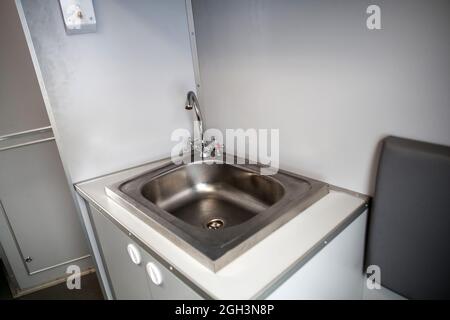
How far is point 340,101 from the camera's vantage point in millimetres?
998

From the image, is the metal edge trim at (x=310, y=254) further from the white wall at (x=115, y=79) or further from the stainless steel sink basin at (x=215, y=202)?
the white wall at (x=115, y=79)

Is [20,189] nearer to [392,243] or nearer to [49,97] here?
[49,97]

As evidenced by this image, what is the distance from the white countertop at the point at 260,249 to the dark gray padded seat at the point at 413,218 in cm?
11

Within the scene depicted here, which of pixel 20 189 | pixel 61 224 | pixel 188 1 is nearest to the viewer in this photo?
pixel 188 1

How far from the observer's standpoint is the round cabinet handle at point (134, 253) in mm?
998

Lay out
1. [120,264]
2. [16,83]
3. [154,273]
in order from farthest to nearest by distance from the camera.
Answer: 1. [16,83]
2. [120,264]
3. [154,273]

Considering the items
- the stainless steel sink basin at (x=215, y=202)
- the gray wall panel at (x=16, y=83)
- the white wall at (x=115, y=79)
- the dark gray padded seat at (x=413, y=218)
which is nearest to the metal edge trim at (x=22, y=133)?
the gray wall panel at (x=16, y=83)

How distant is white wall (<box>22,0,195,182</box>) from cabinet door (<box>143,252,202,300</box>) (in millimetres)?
631

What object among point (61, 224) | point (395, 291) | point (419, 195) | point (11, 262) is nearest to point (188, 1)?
point (419, 195)

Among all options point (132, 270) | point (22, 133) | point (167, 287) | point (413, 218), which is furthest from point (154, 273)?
point (22, 133)

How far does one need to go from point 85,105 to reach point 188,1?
68cm

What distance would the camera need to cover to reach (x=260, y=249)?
0.82m

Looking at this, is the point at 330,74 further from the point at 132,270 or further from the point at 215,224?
the point at 132,270

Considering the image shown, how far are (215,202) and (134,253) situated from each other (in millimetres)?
470
